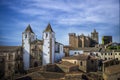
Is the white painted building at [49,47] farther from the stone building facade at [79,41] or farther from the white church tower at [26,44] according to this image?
the stone building facade at [79,41]

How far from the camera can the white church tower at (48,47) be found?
15.2 m

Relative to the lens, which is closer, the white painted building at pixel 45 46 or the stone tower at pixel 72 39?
the white painted building at pixel 45 46

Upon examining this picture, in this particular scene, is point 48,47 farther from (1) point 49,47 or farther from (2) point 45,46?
(2) point 45,46

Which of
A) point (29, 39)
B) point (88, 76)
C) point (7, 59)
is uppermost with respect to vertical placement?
point (29, 39)

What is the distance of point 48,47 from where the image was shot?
1533 centimetres

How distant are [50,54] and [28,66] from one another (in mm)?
1810

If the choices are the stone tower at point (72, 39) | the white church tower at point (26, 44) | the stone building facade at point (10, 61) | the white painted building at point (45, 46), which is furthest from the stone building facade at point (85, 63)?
the stone tower at point (72, 39)

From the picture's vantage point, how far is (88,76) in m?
12.7

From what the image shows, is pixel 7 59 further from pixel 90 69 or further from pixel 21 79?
pixel 90 69

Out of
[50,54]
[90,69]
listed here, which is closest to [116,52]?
[90,69]

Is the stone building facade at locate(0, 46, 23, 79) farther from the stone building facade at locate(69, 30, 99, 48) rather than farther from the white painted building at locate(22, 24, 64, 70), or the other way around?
the stone building facade at locate(69, 30, 99, 48)

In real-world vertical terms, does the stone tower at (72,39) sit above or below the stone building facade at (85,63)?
above

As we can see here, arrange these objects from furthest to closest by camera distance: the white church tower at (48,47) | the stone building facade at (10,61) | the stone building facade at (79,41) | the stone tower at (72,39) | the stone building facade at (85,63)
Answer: the stone building facade at (79,41) → the stone tower at (72,39) → the white church tower at (48,47) → the stone building facade at (85,63) → the stone building facade at (10,61)

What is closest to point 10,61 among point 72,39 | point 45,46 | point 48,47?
point 45,46
